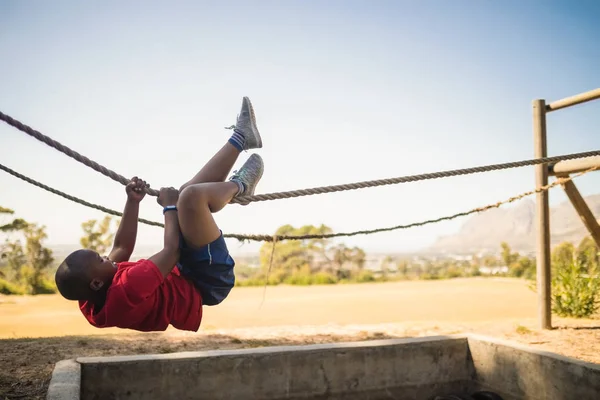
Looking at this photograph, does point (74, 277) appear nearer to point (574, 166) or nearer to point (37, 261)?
point (574, 166)

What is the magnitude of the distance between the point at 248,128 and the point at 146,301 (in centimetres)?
117

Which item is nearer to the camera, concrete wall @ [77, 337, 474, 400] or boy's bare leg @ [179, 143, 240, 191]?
boy's bare leg @ [179, 143, 240, 191]

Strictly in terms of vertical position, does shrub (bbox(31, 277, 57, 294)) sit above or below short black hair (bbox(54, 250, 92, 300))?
below

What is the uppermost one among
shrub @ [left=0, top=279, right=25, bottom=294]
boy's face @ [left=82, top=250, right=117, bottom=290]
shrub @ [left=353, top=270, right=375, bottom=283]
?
boy's face @ [left=82, top=250, right=117, bottom=290]

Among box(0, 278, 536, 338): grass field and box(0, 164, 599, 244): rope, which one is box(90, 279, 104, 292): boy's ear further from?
box(0, 278, 536, 338): grass field

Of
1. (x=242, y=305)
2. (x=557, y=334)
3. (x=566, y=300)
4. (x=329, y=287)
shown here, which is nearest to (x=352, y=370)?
(x=557, y=334)

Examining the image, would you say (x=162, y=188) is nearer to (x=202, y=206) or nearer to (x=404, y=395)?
(x=202, y=206)

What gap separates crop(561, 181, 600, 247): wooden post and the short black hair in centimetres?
492

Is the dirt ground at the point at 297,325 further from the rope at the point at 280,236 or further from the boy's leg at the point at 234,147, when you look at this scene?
the boy's leg at the point at 234,147

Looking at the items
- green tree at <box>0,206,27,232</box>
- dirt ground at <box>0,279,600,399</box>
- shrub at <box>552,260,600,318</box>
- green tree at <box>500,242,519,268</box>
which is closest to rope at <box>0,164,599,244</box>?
dirt ground at <box>0,279,600,399</box>

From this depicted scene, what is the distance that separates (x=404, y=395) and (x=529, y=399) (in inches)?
35.4

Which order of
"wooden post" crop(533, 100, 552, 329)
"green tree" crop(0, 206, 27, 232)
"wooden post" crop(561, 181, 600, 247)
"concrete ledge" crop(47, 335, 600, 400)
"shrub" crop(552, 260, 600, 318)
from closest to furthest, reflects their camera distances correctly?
"concrete ledge" crop(47, 335, 600, 400), "wooden post" crop(561, 181, 600, 247), "wooden post" crop(533, 100, 552, 329), "shrub" crop(552, 260, 600, 318), "green tree" crop(0, 206, 27, 232)

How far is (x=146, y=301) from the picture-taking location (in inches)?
94.6

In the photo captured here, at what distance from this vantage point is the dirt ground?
4.68 m
